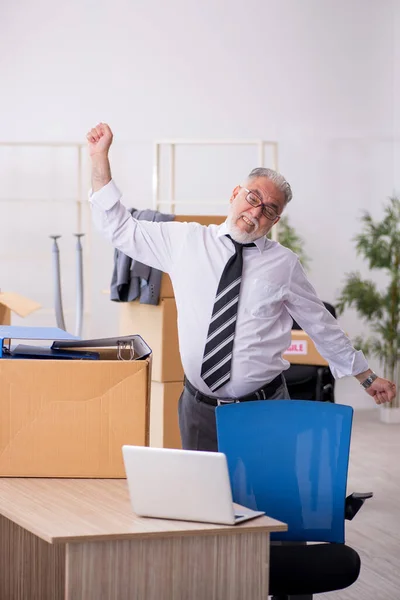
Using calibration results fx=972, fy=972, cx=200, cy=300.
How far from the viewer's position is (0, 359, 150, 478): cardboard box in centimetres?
251

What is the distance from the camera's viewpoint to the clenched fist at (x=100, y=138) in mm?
2918

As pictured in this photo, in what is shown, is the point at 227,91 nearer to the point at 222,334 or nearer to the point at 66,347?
the point at 222,334

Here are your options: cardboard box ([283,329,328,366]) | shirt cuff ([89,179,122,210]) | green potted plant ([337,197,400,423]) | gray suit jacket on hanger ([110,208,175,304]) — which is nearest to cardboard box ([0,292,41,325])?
shirt cuff ([89,179,122,210])

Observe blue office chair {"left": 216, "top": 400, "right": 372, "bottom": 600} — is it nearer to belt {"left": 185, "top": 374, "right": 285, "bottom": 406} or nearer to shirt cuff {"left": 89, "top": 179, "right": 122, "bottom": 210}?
belt {"left": 185, "top": 374, "right": 285, "bottom": 406}

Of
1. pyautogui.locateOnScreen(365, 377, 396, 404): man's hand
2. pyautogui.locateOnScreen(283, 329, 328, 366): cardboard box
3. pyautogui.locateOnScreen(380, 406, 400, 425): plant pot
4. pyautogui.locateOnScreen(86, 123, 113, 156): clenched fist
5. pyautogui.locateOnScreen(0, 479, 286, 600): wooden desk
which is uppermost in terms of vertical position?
pyautogui.locateOnScreen(86, 123, 113, 156): clenched fist

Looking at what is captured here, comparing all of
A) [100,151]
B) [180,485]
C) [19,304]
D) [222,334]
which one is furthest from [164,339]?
[180,485]

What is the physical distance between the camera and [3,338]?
2.60 m

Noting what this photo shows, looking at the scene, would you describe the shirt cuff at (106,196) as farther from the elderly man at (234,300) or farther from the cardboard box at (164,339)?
the cardboard box at (164,339)

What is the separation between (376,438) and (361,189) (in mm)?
2363

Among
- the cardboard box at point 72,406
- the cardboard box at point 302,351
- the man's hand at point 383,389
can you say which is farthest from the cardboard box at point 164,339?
the cardboard box at point 72,406

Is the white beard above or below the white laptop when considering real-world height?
above

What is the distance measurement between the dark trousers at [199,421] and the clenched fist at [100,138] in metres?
0.88

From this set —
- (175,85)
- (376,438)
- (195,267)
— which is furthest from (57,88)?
(195,267)

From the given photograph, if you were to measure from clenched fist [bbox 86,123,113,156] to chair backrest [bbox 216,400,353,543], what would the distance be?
2.80ft
